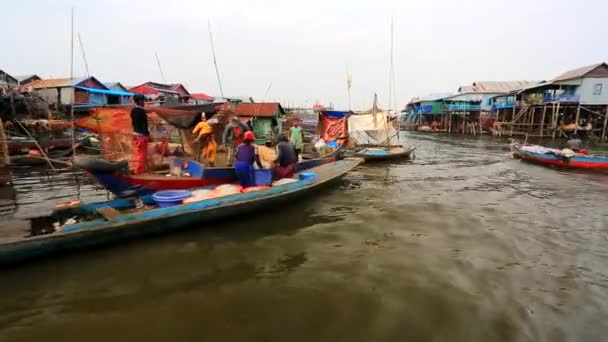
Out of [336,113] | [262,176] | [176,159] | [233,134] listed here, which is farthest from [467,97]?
[176,159]

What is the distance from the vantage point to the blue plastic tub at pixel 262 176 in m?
7.42

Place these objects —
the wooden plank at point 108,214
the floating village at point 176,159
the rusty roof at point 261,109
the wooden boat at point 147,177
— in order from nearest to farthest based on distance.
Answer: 1. the wooden plank at point 108,214
2. the floating village at point 176,159
3. the wooden boat at point 147,177
4. the rusty roof at point 261,109

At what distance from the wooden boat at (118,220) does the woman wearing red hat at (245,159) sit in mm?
633

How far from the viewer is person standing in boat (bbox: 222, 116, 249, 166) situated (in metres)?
8.38

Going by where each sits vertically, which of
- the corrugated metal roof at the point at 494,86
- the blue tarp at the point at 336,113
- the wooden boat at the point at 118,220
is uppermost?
the corrugated metal roof at the point at 494,86

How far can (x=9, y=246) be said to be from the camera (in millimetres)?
4402

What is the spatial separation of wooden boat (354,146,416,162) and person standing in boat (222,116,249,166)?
7.75 metres

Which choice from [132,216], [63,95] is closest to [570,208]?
[132,216]

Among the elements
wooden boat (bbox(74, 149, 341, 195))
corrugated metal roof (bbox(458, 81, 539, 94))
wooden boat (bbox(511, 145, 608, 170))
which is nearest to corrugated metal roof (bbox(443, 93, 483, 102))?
corrugated metal roof (bbox(458, 81, 539, 94))

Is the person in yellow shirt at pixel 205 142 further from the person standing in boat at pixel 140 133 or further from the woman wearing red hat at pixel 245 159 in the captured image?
the woman wearing red hat at pixel 245 159

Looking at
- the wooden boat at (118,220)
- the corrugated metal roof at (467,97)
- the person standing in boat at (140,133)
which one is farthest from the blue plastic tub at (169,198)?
the corrugated metal roof at (467,97)

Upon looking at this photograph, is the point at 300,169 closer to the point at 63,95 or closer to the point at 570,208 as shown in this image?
the point at 570,208

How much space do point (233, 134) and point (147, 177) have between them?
2.51m

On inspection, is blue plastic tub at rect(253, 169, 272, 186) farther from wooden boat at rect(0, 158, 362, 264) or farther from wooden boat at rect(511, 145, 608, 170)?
wooden boat at rect(511, 145, 608, 170)
